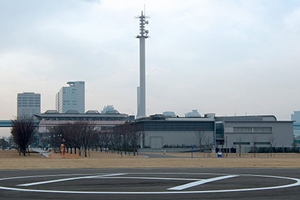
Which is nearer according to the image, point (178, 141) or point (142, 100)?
point (178, 141)

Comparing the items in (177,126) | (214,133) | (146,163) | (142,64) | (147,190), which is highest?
(142,64)

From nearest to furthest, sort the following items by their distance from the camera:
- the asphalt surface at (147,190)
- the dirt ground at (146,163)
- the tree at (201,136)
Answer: the asphalt surface at (147,190), the dirt ground at (146,163), the tree at (201,136)

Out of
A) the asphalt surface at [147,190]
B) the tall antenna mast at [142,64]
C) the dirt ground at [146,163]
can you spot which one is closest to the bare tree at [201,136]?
the tall antenna mast at [142,64]

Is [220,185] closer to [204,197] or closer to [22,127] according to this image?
[204,197]

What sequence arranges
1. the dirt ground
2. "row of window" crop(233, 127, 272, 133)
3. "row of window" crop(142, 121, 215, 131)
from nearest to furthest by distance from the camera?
the dirt ground, "row of window" crop(233, 127, 272, 133), "row of window" crop(142, 121, 215, 131)

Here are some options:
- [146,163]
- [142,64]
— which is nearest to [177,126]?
[142,64]

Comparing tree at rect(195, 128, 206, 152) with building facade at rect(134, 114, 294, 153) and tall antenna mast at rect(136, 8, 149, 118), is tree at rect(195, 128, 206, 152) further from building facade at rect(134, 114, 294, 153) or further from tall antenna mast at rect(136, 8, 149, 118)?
tall antenna mast at rect(136, 8, 149, 118)

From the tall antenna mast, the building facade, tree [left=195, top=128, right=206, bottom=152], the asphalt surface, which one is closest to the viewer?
the asphalt surface

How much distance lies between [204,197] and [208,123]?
358 ft

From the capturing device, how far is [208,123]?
12431cm

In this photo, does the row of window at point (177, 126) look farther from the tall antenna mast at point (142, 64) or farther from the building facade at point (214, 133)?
the tall antenna mast at point (142, 64)

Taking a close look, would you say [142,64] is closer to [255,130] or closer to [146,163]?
[255,130]

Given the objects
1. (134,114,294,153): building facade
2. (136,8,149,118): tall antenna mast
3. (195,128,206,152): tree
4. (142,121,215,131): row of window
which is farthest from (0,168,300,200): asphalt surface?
(136,8,149,118): tall antenna mast

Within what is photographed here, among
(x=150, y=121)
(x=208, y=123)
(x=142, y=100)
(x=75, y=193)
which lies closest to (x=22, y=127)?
(x=150, y=121)
